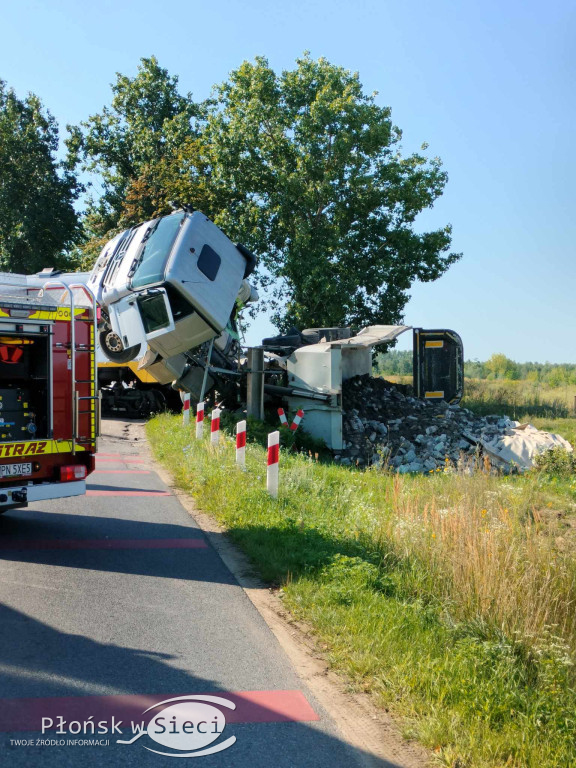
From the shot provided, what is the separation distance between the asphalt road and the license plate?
76cm

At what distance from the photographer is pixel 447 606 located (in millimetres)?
5484

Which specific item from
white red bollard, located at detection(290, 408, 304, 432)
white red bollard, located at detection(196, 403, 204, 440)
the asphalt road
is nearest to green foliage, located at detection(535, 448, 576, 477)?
white red bollard, located at detection(290, 408, 304, 432)

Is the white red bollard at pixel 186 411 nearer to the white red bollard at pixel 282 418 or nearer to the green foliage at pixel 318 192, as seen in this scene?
the white red bollard at pixel 282 418

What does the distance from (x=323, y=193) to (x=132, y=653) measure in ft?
78.1

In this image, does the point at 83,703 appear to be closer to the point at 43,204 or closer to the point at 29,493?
the point at 29,493

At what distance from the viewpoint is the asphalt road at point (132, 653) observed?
381 cm

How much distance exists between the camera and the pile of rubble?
15.3 metres

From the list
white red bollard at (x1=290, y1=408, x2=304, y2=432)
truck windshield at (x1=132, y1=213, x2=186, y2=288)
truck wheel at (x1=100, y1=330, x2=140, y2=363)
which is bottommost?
white red bollard at (x1=290, y1=408, x2=304, y2=432)

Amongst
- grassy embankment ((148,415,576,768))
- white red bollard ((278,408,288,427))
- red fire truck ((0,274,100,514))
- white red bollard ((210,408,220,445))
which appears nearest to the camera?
grassy embankment ((148,415,576,768))

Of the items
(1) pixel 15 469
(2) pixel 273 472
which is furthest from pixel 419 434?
Answer: (1) pixel 15 469

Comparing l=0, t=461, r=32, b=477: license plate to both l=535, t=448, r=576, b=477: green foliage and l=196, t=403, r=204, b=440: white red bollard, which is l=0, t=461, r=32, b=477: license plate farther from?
l=535, t=448, r=576, b=477: green foliage

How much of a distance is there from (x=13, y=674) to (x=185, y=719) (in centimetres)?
115

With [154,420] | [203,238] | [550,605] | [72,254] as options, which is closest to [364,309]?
[154,420]

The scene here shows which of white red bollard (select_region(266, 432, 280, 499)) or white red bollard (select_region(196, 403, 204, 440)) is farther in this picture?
white red bollard (select_region(196, 403, 204, 440))
